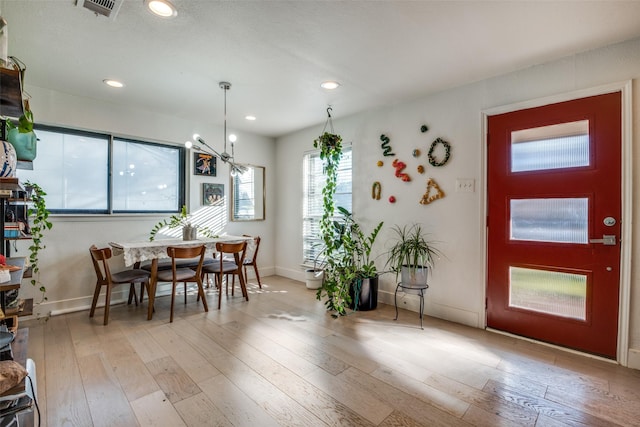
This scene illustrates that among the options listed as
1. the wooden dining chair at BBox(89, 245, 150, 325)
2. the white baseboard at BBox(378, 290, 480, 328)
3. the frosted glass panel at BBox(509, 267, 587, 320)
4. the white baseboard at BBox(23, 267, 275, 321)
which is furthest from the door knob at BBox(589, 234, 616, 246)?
the white baseboard at BBox(23, 267, 275, 321)

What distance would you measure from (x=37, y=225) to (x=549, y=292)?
500cm

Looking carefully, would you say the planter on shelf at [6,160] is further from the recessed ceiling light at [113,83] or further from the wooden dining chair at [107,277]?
the recessed ceiling light at [113,83]

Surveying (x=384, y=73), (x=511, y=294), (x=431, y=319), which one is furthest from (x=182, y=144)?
(x=511, y=294)

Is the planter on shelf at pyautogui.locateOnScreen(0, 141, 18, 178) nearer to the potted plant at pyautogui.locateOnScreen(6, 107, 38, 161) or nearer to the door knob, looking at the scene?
the potted plant at pyautogui.locateOnScreen(6, 107, 38, 161)

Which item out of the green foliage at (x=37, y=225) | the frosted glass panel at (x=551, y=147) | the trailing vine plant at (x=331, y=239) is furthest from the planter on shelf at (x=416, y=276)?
the green foliage at (x=37, y=225)

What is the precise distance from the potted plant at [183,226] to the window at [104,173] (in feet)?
0.53

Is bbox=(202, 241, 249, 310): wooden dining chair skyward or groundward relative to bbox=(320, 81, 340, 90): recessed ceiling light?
groundward

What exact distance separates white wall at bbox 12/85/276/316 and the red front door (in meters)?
3.83

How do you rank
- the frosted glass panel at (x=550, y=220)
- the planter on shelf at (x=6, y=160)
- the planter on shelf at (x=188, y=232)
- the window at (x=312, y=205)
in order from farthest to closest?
the window at (x=312, y=205) < the planter on shelf at (x=188, y=232) < the frosted glass panel at (x=550, y=220) < the planter on shelf at (x=6, y=160)

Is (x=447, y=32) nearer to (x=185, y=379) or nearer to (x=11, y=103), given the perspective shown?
(x=11, y=103)

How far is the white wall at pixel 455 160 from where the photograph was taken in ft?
8.04

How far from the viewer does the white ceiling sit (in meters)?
2.00

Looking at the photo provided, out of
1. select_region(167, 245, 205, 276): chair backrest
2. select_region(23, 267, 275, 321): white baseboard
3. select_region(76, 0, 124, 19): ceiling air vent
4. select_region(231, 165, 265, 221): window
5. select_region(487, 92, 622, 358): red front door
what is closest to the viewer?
select_region(76, 0, 124, 19): ceiling air vent

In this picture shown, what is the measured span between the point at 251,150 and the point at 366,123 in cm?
206
